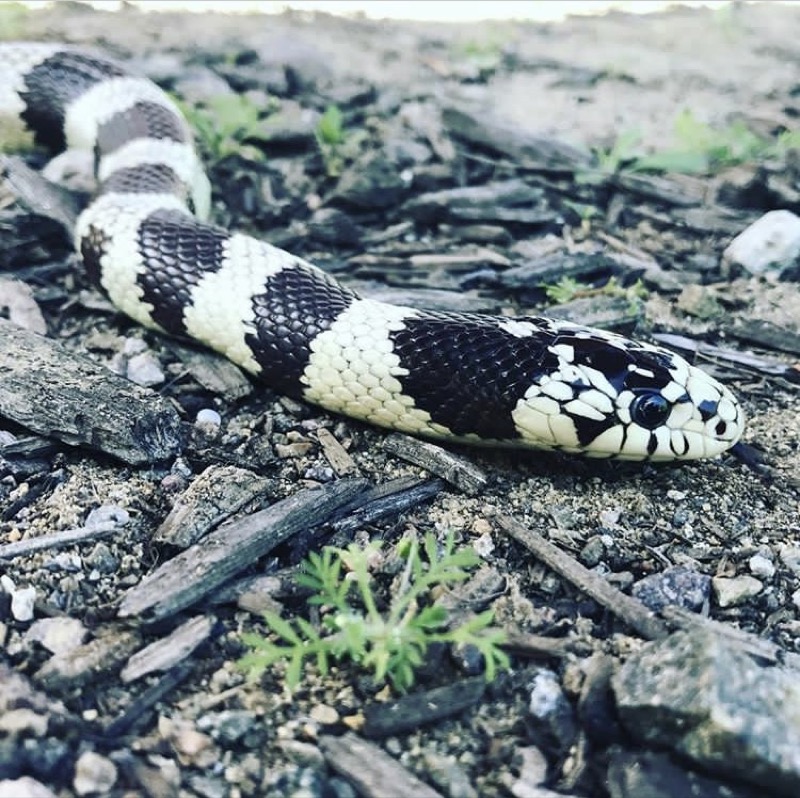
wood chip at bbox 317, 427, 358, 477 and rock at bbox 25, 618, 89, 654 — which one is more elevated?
wood chip at bbox 317, 427, 358, 477

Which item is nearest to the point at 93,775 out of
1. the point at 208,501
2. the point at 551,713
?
the point at 208,501

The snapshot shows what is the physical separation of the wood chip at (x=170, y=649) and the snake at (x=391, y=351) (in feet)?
4.65

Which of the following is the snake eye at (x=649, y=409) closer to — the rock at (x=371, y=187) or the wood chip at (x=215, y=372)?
the wood chip at (x=215, y=372)

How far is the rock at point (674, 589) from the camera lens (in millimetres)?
3461

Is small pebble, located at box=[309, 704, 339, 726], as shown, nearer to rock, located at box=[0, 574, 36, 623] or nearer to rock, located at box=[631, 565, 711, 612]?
rock, located at box=[0, 574, 36, 623]

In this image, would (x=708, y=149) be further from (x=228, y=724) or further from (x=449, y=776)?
(x=228, y=724)

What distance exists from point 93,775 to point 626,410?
2.46 metres

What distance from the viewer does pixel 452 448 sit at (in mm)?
4297

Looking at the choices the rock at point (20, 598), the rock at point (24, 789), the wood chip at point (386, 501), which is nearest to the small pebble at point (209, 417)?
the wood chip at point (386, 501)

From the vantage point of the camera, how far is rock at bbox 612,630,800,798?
2.62 m

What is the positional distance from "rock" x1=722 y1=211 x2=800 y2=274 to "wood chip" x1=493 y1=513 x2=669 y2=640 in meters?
2.73

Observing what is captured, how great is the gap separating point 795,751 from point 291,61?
6825 millimetres

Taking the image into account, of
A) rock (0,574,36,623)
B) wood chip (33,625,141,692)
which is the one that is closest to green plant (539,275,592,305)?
wood chip (33,625,141,692)

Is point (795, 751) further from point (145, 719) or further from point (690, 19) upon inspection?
point (690, 19)
